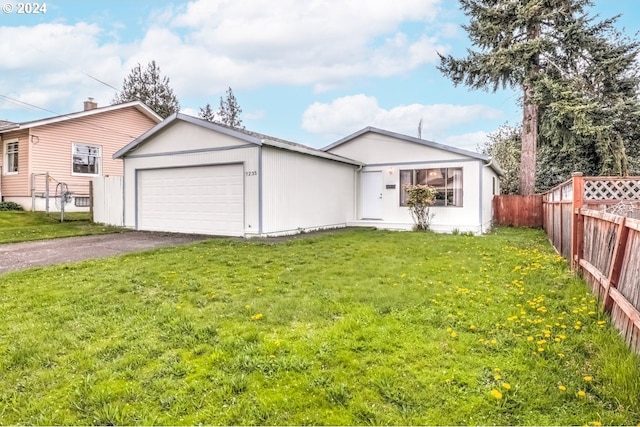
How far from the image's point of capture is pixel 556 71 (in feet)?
52.3

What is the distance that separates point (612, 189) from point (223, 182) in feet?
30.3

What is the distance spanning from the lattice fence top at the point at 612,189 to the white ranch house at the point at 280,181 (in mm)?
3738

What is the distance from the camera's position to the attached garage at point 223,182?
32.8 ft

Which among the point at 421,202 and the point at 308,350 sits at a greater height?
the point at 421,202

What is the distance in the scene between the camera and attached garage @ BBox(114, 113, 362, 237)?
10000 mm

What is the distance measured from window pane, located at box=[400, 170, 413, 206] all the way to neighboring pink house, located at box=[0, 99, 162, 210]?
1243 cm

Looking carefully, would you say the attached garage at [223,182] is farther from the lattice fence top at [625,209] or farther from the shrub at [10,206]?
the lattice fence top at [625,209]

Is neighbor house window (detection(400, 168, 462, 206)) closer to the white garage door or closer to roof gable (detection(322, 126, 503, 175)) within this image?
roof gable (detection(322, 126, 503, 175))

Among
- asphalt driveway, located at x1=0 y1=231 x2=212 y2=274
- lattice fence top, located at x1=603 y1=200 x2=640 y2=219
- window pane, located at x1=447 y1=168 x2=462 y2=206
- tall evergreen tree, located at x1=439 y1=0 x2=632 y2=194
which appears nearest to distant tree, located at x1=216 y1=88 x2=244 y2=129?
tall evergreen tree, located at x1=439 y1=0 x2=632 y2=194

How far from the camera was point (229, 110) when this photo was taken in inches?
1404

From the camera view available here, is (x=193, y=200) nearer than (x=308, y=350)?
No

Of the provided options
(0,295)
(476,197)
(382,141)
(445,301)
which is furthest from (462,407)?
(382,141)

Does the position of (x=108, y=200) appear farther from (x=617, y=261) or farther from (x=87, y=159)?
(x=617, y=261)
